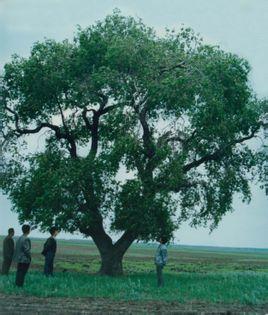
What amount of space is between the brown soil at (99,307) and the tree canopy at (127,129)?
10823mm

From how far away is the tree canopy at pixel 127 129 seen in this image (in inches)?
1294

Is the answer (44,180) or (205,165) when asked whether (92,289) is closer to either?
(44,180)

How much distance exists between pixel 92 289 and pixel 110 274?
35.0ft

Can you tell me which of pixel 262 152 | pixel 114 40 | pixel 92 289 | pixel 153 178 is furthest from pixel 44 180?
pixel 262 152

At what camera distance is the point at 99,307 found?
20266 millimetres

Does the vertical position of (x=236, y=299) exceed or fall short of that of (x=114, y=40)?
it falls short

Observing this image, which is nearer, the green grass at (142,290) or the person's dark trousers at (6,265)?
the green grass at (142,290)

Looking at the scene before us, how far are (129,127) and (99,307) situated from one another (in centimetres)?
1468

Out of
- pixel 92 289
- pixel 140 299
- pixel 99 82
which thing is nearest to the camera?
pixel 140 299

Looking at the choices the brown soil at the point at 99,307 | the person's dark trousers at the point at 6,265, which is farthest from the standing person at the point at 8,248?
the brown soil at the point at 99,307

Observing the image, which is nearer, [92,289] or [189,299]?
[189,299]

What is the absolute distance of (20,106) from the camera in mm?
37094

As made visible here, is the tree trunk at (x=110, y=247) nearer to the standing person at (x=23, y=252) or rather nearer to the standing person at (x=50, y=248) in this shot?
the standing person at (x=50, y=248)

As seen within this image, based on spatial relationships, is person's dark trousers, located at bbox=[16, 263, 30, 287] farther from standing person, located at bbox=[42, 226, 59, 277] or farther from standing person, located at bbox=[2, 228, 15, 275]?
standing person, located at bbox=[2, 228, 15, 275]
